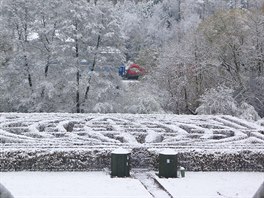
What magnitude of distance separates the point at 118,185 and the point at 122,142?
3459mm

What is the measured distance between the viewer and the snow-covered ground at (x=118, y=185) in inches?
405

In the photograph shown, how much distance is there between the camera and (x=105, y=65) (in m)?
28.5

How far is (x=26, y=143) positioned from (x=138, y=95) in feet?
49.2

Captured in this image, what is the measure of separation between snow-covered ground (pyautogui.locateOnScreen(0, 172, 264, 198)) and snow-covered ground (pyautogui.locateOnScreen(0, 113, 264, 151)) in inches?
42.3

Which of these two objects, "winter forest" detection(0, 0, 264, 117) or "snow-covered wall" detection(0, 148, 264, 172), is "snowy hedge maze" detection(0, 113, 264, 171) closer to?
"snow-covered wall" detection(0, 148, 264, 172)

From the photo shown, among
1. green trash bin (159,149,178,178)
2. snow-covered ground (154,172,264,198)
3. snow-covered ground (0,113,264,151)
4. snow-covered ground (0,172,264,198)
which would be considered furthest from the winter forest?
green trash bin (159,149,178,178)

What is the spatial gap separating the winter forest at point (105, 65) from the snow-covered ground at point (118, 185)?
1463 cm

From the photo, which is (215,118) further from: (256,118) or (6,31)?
(6,31)

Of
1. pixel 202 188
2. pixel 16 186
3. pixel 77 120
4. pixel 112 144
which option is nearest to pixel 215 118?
pixel 77 120

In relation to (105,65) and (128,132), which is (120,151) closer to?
(128,132)

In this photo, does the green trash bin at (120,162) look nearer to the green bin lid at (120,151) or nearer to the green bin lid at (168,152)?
the green bin lid at (120,151)

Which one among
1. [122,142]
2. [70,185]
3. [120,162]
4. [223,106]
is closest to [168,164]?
[120,162]

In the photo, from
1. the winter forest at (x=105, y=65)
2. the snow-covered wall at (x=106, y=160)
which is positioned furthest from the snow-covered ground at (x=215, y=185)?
the winter forest at (x=105, y=65)

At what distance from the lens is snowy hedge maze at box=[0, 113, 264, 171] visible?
1233 cm
